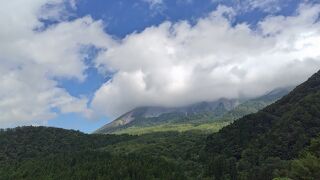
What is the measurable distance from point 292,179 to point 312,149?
23.7 metres

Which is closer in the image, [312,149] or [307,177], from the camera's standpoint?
[307,177]

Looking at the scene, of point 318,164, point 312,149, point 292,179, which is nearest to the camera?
point 318,164

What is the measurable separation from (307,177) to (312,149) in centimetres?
3012

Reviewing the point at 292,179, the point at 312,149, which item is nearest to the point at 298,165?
the point at 292,179

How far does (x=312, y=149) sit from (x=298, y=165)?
2340 cm

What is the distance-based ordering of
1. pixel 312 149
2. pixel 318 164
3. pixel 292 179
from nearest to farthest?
pixel 318 164, pixel 292 179, pixel 312 149

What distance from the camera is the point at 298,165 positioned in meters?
166

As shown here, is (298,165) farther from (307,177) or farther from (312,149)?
(312,149)

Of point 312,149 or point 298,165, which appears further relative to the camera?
point 312,149

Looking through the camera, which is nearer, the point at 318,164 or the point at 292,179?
the point at 318,164

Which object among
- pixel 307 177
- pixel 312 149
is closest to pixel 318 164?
pixel 307 177

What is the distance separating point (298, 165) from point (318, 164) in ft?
31.8

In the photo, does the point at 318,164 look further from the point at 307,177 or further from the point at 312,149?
the point at 312,149

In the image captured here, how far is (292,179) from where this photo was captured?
16800cm
